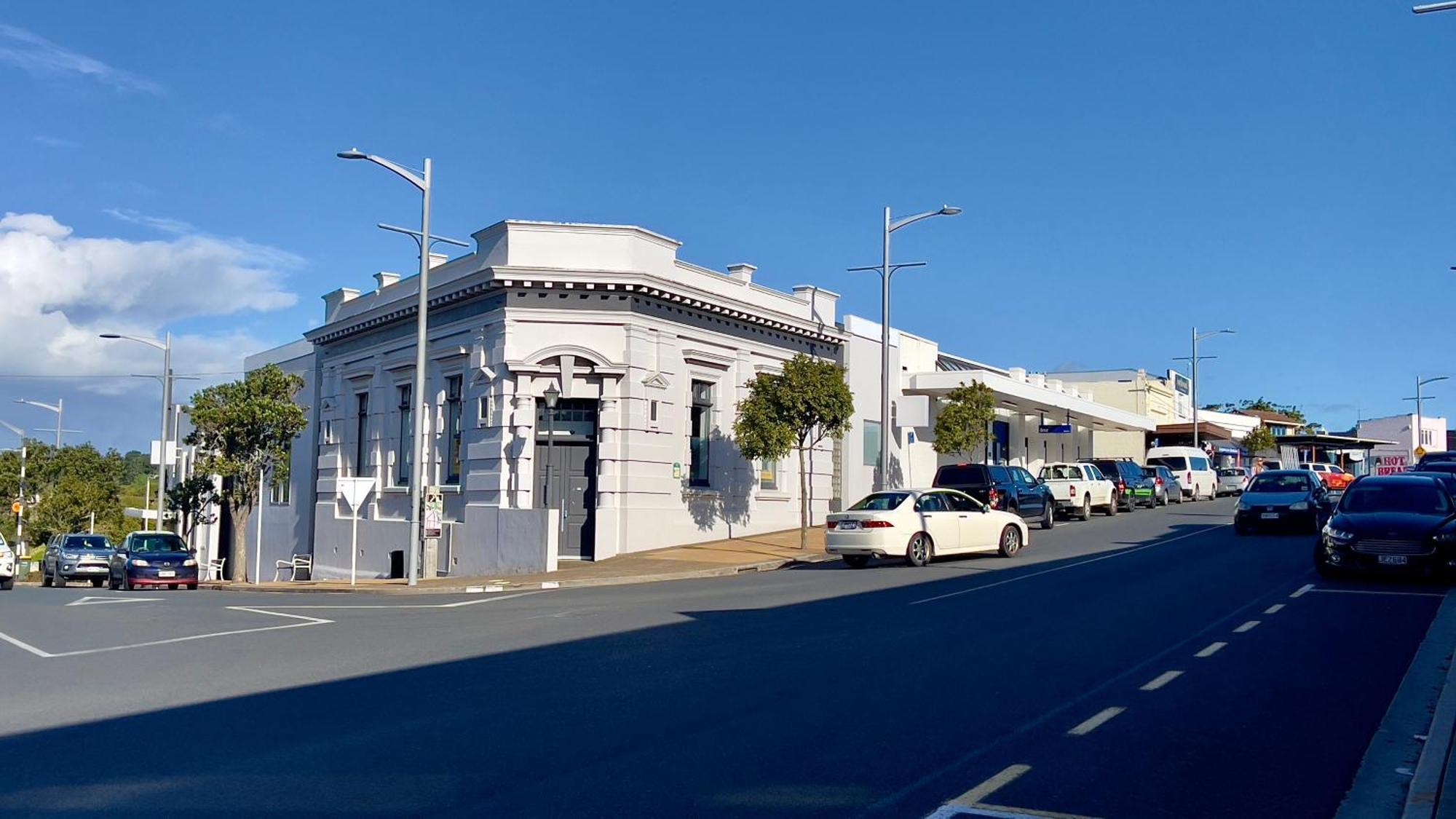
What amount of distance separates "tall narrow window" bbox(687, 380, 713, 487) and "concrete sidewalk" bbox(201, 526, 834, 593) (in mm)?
1753

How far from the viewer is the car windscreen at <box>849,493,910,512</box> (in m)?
22.3

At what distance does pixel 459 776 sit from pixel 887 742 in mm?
2723

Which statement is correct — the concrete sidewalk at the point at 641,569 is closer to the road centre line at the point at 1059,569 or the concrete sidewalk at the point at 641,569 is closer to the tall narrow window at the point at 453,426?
the tall narrow window at the point at 453,426

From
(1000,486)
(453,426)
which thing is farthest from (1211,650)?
(453,426)

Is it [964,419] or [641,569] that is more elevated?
[964,419]

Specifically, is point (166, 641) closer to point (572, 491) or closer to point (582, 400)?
point (572, 491)

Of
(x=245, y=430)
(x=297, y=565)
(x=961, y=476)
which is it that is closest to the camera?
(x=961, y=476)

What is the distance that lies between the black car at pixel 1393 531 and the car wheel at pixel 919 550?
672 centimetres

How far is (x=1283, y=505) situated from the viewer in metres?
26.1

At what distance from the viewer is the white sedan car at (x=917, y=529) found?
21.9 m

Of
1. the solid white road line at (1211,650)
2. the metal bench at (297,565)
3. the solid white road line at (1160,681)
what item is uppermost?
the solid white road line at (1211,650)

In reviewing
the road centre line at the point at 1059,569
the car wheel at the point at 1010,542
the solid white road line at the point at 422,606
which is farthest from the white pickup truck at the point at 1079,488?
the solid white road line at the point at 422,606

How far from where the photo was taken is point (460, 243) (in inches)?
992

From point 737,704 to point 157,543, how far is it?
25.9 m
